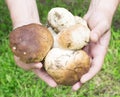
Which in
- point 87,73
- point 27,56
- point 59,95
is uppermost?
point 27,56

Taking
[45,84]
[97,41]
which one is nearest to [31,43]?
[97,41]

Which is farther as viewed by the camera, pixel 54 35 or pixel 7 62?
pixel 7 62

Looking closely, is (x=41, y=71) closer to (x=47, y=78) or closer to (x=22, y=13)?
(x=47, y=78)

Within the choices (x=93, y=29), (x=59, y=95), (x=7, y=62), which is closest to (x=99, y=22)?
(x=93, y=29)

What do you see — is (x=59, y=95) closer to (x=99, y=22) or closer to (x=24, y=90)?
(x=24, y=90)

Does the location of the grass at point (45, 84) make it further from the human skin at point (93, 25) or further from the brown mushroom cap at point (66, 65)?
the brown mushroom cap at point (66, 65)

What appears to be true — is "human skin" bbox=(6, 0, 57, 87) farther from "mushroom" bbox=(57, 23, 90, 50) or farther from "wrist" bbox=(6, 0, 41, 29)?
"mushroom" bbox=(57, 23, 90, 50)
